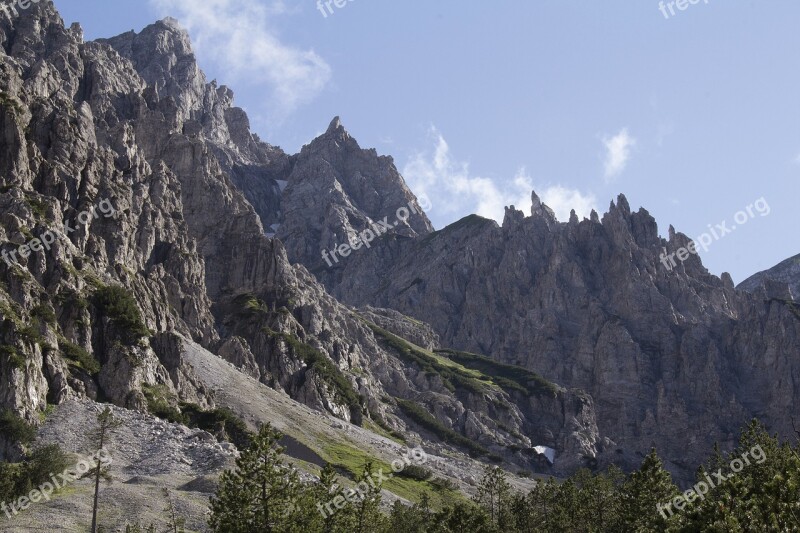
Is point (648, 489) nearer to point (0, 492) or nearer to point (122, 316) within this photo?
point (0, 492)

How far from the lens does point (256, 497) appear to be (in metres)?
64.8

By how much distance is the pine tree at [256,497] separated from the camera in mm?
64062

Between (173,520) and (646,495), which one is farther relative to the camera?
(173,520)

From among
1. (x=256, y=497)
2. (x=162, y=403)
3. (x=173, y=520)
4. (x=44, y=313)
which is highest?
(x=44, y=313)

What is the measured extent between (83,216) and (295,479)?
5827 inches

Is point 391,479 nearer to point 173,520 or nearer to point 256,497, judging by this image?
point 173,520

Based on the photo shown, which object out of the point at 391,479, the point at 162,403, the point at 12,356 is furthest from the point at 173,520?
the point at 391,479

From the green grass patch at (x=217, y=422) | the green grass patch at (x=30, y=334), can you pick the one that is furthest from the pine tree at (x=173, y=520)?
the green grass patch at (x=217, y=422)

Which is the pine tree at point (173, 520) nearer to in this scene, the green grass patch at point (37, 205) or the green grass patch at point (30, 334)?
the green grass patch at point (30, 334)

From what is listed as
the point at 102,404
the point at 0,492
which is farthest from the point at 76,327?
the point at 0,492

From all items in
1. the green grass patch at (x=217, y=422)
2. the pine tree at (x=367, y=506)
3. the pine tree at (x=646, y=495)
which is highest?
the green grass patch at (x=217, y=422)

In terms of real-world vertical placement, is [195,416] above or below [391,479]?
above

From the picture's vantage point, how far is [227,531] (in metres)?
63.5

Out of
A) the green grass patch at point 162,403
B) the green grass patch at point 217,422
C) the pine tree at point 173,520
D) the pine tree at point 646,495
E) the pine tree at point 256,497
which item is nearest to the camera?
the pine tree at point 256,497
